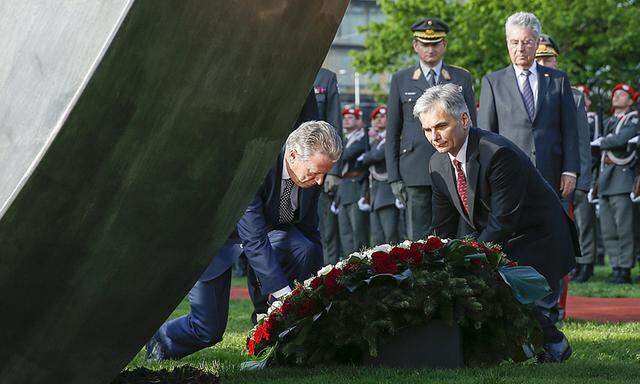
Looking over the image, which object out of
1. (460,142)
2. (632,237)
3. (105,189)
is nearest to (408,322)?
(460,142)

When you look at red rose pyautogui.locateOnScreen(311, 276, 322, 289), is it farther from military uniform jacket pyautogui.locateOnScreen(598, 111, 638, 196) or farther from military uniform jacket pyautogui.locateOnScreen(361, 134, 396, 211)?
military uniform jacket pyautogui.locateOnScreen(361, 134, 396, 211)

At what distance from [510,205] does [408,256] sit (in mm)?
841

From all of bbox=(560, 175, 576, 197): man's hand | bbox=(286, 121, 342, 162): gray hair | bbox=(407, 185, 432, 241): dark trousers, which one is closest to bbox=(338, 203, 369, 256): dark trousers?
bbox=(407, 185, 432, 241): dark trousers

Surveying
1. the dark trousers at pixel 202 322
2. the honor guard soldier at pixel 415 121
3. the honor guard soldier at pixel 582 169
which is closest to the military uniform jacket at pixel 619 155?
the honor guard soldier at pixel 582 169

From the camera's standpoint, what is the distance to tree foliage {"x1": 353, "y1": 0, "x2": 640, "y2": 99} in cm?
3288

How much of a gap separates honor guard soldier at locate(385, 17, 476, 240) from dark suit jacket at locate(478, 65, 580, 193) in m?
0.45

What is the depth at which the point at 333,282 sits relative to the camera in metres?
5.91

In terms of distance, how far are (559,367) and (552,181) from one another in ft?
10.1

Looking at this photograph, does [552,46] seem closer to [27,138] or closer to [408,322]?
[408,322]

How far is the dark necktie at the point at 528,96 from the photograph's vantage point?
8969 mm

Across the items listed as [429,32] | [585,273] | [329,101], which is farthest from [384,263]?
[585,273]

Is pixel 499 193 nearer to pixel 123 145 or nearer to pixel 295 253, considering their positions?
pixel 295 253

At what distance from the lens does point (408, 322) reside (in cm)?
581

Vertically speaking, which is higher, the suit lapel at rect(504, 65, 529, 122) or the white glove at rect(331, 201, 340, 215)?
the suit lapel at rect(504, 65, 529, 122)
